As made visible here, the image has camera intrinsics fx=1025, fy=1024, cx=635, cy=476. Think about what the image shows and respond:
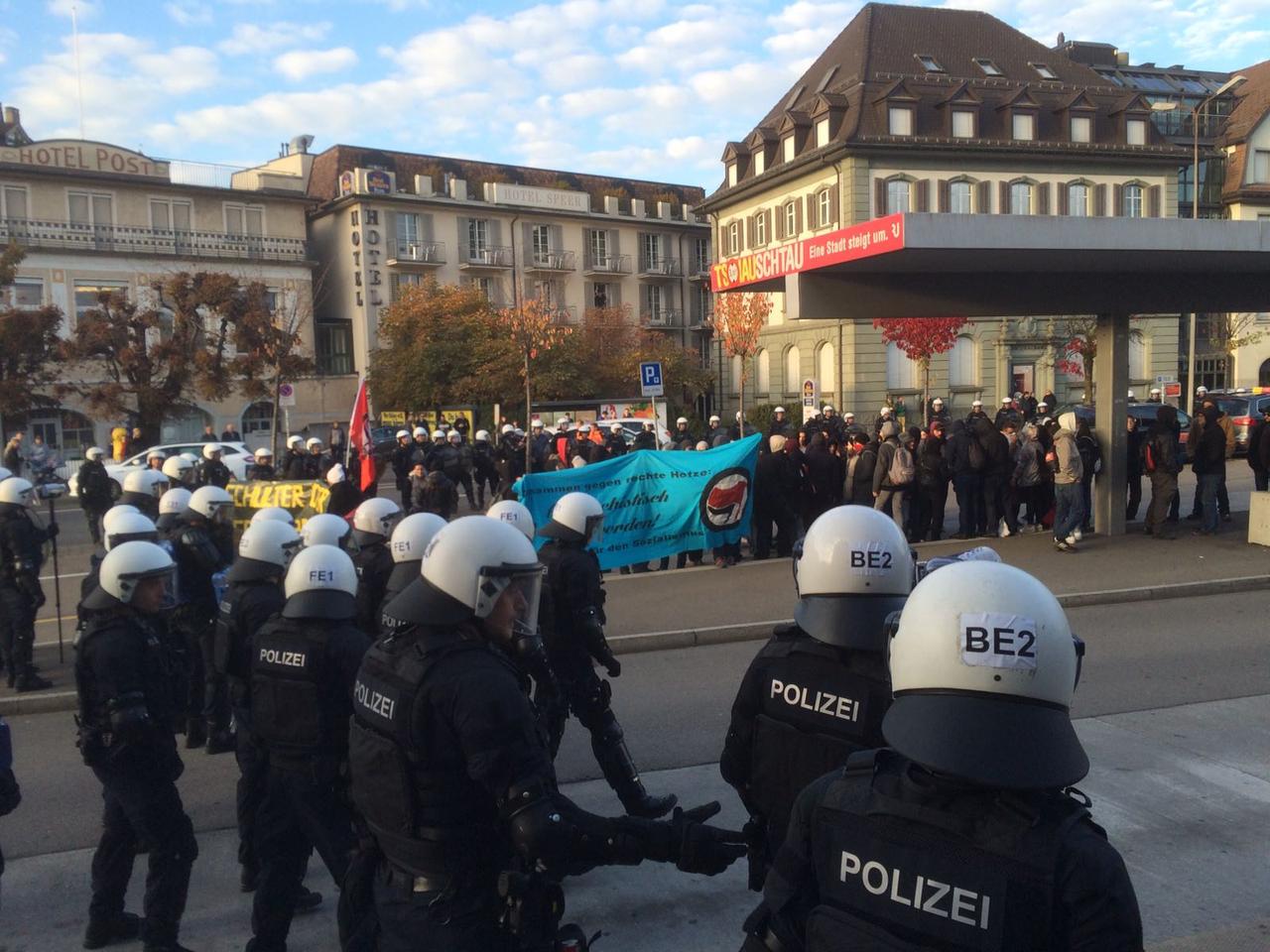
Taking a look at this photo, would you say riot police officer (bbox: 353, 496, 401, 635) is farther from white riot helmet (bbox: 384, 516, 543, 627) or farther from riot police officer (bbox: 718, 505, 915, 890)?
riot police officer (bbox: 718, 505, 915, 890)

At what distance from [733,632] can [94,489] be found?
484 inches

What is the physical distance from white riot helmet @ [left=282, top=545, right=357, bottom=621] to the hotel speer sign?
142ft

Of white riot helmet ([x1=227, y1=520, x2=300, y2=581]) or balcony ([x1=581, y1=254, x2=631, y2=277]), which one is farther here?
balcony ([x1=581, y1=254, x2=631, y2=277])

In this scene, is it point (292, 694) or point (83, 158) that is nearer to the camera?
point (292, 694)

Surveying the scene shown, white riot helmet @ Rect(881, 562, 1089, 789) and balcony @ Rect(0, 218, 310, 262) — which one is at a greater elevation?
balcony @ Rect(0, 218, 310, 262)

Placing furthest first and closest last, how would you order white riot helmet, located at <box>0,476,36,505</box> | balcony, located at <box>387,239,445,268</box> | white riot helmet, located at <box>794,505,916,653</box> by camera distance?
balcony, located at <box>387,239,445,268</box> → white riot helmet, located at <box>0,476,36,505</box> → white riot helmet, located at <box>794,505,916,653</box>

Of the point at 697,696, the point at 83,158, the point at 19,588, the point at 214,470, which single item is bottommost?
the point at 697,696

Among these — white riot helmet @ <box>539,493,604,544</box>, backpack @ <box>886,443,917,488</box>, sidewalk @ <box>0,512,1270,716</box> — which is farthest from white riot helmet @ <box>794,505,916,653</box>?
backpack @ <box>886,443,917,488</box>

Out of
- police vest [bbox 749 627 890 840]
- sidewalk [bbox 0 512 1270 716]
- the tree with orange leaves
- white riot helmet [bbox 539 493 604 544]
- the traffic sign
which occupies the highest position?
the tree with orange leaves

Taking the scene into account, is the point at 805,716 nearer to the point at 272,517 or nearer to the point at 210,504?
the point at 272,517

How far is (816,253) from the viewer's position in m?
12.4

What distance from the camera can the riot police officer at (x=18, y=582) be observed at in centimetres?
838

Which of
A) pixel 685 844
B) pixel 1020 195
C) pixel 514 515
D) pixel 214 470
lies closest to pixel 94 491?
pixel 214 470

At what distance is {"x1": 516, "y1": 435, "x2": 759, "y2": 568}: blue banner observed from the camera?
41.5 feet
